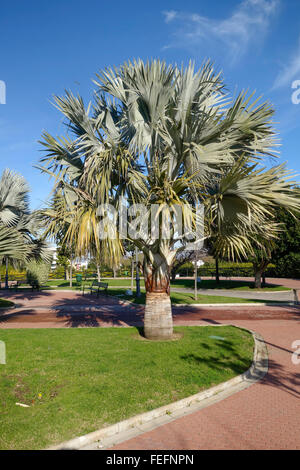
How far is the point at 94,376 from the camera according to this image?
215 inches

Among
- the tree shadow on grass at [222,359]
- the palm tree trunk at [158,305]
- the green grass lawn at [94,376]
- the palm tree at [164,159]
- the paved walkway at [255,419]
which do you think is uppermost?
the palm tree at [164,159]

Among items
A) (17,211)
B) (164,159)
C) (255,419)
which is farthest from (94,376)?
(17,211)

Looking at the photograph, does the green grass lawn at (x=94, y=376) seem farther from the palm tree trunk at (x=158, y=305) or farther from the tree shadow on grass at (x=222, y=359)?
the palm tree trunk at (x=158, y=305)

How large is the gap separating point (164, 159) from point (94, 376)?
213 inches

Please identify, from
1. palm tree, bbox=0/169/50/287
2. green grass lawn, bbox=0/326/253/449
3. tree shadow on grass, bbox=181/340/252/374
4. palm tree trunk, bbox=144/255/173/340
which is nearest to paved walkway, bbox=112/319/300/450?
green grass lawn, bbox=0/326/253/449

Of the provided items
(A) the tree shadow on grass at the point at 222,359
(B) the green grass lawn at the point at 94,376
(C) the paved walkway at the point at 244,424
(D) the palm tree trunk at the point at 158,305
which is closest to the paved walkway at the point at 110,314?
(B) the green grass lawn at the point at 94,376

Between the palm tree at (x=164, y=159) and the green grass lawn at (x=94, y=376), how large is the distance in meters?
1.47

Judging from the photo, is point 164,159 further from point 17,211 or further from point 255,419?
point 17,211

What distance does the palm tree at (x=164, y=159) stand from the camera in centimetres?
696

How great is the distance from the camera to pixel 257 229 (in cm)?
821

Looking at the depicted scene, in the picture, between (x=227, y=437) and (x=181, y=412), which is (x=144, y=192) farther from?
(x=227, y=437)

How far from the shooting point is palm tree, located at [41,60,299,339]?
6.96m

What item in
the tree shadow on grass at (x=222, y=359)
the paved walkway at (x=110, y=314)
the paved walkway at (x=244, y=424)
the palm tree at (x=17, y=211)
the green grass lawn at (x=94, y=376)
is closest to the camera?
the paved walkway at (x=244, y=424)

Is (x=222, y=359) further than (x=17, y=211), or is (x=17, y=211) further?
(x=17, y=211)
